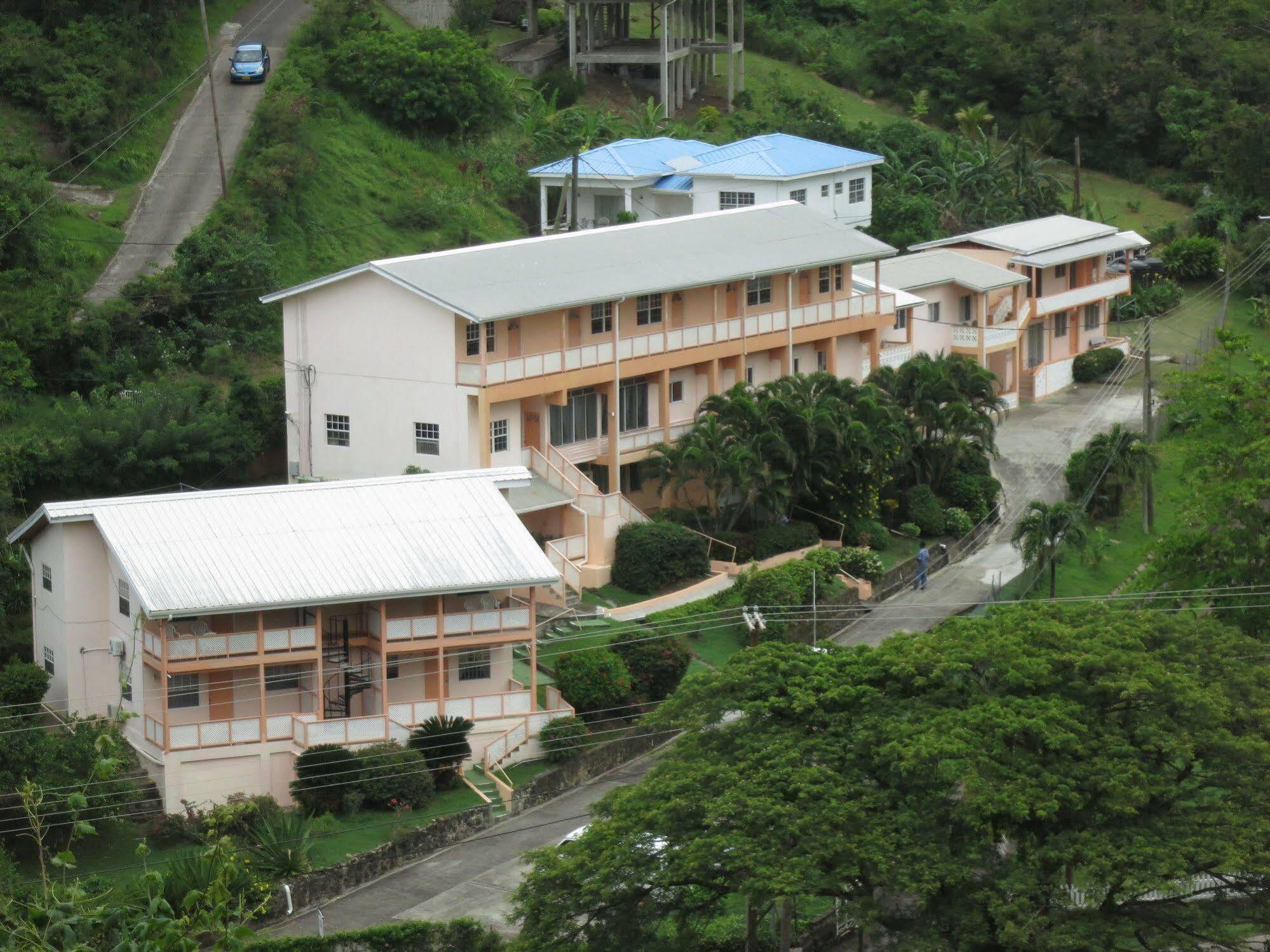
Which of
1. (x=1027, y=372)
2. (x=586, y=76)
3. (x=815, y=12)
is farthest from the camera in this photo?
(x=815, y=12)

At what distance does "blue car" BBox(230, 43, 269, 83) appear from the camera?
7206 centimetres

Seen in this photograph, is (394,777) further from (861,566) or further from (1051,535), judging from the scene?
(1051,535)

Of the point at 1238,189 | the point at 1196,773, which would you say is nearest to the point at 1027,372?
the point at 1238,189

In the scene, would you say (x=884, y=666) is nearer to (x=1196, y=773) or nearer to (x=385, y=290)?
(x=1196, y=773)

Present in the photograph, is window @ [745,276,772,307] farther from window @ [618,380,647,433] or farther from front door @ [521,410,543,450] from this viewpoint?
front door @ [521,410,543,450]

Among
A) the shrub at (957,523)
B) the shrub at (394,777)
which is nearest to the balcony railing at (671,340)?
the shrub at (957,523)

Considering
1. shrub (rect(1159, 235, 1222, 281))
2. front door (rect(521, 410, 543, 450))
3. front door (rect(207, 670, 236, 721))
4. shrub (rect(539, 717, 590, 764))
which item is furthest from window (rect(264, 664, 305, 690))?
shrub (rect(1159, 235, 1222, 281))

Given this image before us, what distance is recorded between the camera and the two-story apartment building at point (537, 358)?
51938 millimetres

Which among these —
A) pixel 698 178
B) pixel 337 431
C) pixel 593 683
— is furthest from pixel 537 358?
pixel 698 178

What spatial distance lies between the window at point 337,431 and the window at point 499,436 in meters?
3.53

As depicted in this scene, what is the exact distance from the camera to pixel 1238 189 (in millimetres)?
90562

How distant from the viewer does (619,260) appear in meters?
56.7

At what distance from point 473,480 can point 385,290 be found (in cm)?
776

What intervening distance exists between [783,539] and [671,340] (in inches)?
248
